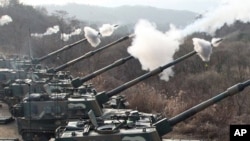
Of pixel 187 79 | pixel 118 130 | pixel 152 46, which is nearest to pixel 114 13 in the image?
pixel 187 79

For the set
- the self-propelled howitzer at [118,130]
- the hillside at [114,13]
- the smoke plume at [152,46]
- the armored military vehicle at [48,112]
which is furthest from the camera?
the hillside at [114,13]

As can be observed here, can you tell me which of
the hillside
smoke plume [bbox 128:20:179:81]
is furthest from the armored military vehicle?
the hillside

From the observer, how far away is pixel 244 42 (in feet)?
140

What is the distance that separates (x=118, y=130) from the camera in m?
13.1

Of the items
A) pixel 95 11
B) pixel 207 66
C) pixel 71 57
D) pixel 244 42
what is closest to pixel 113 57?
pixel 71 57

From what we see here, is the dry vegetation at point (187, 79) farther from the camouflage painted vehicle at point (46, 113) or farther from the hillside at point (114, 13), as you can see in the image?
the hillside at point (114, 13)

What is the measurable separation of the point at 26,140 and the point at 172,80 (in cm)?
1714

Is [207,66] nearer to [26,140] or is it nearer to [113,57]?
[113,57]

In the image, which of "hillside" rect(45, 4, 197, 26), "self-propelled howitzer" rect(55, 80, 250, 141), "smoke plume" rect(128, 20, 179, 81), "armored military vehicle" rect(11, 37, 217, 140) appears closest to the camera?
"self-propelled howitzer" rect(55, 80, 250, 141)

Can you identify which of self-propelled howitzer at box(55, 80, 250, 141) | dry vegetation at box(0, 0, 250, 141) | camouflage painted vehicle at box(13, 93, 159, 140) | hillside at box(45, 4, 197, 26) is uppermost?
hillside at box(45, 4, 197, 26)

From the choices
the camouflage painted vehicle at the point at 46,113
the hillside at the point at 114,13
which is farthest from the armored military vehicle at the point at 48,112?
the hillside at the point at 114,13

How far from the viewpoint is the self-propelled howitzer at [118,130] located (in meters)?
12.9

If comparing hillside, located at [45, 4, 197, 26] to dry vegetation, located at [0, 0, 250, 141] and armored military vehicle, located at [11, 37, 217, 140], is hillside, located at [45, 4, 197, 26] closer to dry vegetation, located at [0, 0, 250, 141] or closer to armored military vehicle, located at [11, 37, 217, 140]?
dry vegetation, located at [0, 0, 250, 141]

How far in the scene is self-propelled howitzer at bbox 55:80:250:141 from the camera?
1291 cm
